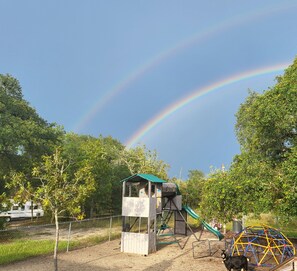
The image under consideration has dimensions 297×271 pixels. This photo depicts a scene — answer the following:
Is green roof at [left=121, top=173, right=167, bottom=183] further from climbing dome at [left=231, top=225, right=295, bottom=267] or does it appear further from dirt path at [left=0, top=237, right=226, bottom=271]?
climbing dome at [left=231, top=225, right=295, bottom=267]

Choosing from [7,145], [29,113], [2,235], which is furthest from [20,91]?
[2,235]

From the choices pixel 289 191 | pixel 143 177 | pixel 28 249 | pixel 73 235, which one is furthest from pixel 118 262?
pixel 73 235

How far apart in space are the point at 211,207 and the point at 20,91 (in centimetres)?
1884

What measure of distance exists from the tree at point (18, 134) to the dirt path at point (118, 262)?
25.8 ft

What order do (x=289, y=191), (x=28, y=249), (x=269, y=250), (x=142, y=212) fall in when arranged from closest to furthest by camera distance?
(x=289, y=191) → (x=269, y=250) → (x=28, y=249) → (x=142, y=212)

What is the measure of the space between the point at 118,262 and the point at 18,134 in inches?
419

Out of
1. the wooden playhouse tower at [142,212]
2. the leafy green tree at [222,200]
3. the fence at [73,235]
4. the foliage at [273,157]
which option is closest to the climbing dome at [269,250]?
the leafy green tree at [222,200]

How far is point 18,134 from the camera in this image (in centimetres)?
1894

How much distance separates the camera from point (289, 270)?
10.4m

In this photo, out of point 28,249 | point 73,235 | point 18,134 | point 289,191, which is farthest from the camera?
point 73,235

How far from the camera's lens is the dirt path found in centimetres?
1270

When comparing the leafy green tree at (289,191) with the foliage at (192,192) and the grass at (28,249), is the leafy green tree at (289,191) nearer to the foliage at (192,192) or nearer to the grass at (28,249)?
the grass at (28,249)

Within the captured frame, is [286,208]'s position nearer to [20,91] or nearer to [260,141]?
[260,141]

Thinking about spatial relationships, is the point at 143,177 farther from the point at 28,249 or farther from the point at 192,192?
the point at 192,192
